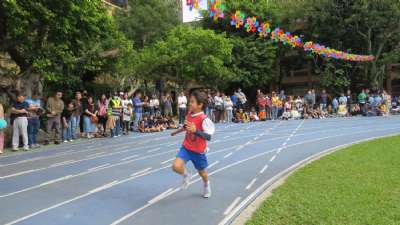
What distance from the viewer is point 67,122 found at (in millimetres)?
15672

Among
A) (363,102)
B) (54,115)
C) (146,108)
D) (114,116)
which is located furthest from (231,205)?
(363,102)

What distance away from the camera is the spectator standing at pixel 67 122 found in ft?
51.0

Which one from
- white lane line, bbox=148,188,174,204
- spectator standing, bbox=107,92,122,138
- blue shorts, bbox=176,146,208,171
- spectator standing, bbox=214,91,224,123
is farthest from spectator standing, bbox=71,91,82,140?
blue shorts, bbox=176,146,208,171

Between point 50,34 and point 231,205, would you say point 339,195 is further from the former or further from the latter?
point 50,34

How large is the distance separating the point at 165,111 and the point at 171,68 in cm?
1016

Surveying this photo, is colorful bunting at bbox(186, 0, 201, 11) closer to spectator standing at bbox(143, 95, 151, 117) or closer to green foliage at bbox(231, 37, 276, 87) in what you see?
spectator standing at bbox(143, 95, 151, 117)

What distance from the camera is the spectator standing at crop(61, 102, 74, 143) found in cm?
1553

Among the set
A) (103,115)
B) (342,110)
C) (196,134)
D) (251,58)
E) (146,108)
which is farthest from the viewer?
(251,58)

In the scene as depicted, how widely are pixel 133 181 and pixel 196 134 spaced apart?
6.87 feet

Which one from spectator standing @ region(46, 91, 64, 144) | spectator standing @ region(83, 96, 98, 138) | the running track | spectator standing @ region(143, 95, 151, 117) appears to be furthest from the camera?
spectator standing @ region(143, 95, 151, 117)

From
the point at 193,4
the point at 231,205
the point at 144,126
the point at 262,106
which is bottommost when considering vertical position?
the point at 231,205

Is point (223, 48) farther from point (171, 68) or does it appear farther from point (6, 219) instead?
point (6, 219)

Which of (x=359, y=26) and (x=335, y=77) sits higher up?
(x=359, y=26)

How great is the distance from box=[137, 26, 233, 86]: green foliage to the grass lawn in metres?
19.8
